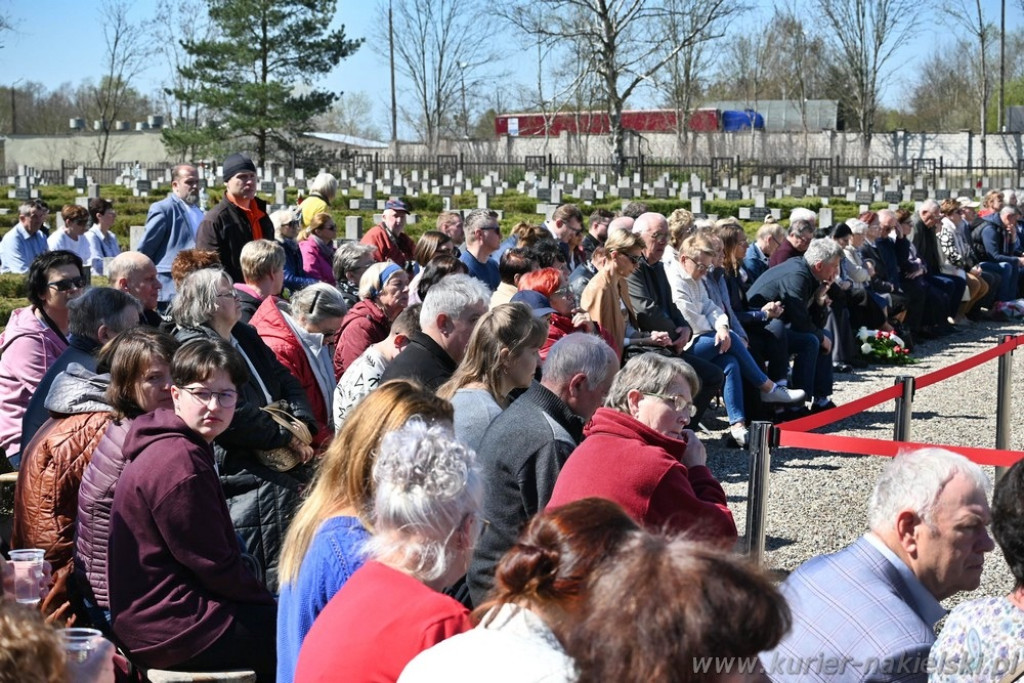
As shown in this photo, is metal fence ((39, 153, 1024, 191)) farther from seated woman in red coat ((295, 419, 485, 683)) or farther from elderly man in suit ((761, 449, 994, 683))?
seated woman in red coat ((295, 419, 485, 683))

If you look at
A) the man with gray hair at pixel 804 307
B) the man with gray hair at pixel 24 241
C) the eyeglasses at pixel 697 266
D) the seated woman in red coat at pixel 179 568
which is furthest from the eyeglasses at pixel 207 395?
the man with gray hair at pixel 24 241

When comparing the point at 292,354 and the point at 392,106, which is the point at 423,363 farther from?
the point at 392,106

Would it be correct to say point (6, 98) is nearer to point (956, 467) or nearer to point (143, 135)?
point (143, 135)

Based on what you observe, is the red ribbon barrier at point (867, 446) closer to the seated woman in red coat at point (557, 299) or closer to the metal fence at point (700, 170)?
the seated woman in red coat at point (557, 299)

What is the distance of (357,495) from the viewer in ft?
10.7

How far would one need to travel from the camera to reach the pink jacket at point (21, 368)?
5.85m

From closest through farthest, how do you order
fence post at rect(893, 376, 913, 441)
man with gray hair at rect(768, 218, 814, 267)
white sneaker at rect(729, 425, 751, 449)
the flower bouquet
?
1. fence post at rect(893, 376, 913, 441)
2. white sneaker at rect(729, 425, 751, 449)
3. man with gray hair at rect(768, 218, 814, 267)
4. the flower bouquet

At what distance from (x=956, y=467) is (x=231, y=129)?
44.8 meters

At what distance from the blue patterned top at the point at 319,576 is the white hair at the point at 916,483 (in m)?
1.36

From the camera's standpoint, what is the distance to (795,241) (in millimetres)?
11031

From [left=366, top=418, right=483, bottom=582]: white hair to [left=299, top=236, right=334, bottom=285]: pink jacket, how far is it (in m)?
7.05

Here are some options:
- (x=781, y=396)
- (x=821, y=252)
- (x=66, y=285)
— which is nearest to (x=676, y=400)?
(x=66, y=285)

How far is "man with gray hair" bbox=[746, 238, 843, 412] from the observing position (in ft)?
33.3

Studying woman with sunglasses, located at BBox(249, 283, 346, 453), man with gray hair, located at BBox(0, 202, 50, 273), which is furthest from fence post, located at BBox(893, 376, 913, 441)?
man with gray hair, located at BBox(0, 202, 50, 273)
